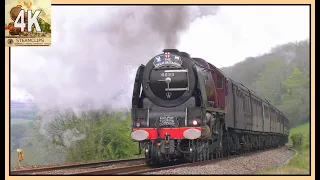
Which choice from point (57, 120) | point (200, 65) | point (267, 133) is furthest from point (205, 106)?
point (267, 133)

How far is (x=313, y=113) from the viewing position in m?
11.3

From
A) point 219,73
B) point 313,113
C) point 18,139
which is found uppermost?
point 219,73

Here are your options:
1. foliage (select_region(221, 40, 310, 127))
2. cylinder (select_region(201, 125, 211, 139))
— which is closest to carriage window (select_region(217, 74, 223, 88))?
cylinder (select_region(201, 125, 211, 139))

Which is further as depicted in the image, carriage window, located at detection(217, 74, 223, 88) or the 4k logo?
carriage window, located at detection(217, 74, 223, 88)

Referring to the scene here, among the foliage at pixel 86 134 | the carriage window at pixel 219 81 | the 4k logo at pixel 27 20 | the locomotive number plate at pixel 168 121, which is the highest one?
the 4k logo at pixel 27 20

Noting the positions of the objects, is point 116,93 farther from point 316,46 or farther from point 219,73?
point 316,46

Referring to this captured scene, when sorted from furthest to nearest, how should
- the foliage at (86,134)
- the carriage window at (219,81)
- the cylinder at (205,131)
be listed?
the foliage at (86,134) < the carriage window at (219,81) < the cylinder at (205,131)

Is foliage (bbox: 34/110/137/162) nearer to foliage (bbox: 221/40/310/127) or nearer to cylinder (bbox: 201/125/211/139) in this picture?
cylinder (bbox: 201/125/211/139)

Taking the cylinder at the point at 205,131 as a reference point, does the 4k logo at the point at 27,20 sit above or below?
above

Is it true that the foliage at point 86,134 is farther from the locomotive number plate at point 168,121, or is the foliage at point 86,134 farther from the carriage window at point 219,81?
the locomotive number plate at point 168,121

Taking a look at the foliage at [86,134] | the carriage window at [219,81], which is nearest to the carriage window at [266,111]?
the foliage at [86,134]

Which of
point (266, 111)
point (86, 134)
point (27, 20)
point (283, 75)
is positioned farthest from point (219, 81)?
point (283, 75)

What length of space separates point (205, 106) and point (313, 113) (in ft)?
13.8

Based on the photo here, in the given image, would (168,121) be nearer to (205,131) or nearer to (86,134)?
(205,131)
